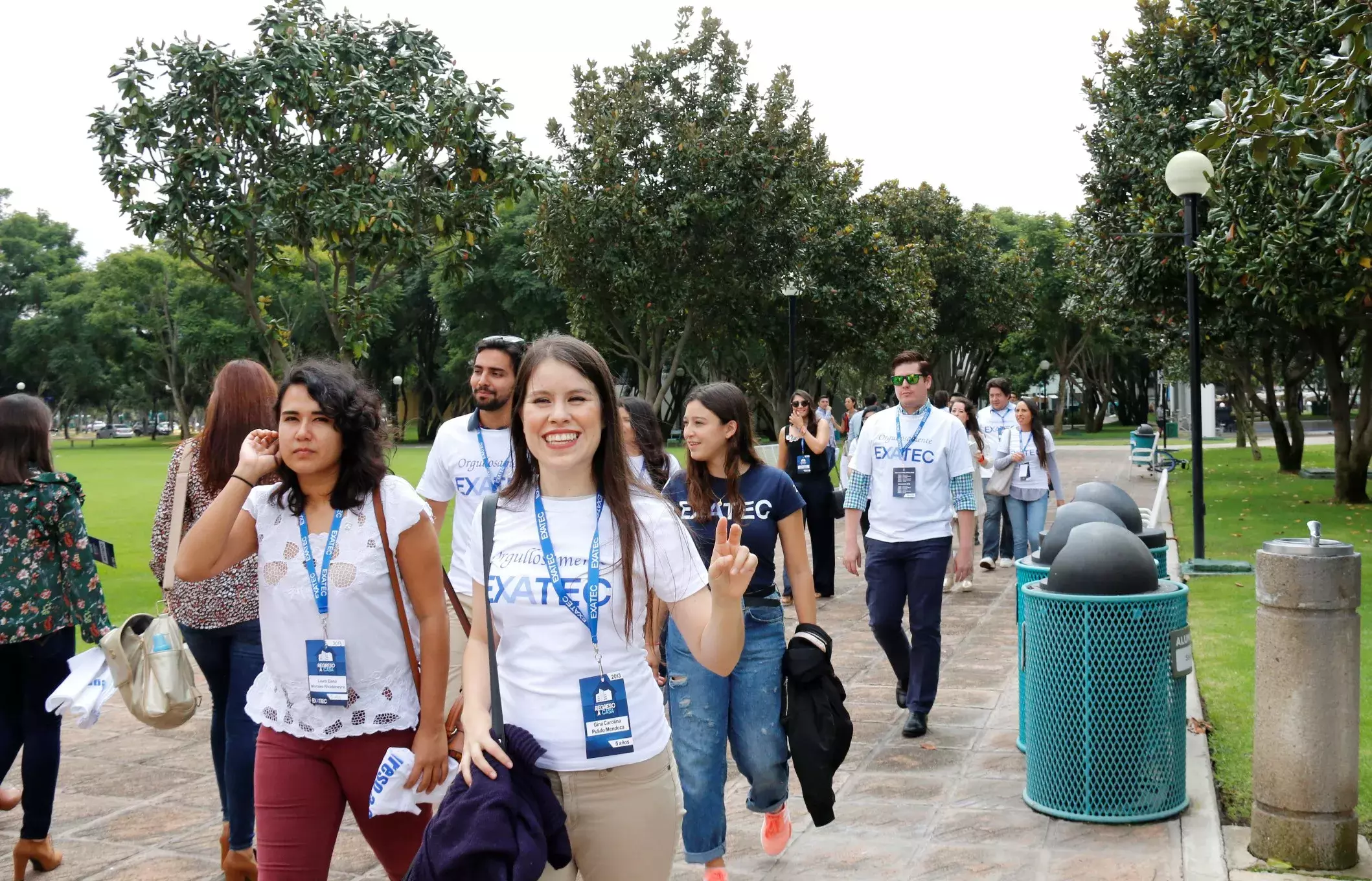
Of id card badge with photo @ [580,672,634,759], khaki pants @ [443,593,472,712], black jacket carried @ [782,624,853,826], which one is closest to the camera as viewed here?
id card badge with photo @ [580,672,634,759]

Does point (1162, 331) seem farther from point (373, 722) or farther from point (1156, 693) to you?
point (373, 722)

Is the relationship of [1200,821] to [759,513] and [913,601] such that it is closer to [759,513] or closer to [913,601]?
[913,601]

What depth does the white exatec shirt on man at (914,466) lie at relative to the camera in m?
6.70

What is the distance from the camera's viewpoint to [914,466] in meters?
6.80

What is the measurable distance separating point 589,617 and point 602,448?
0.41 meters

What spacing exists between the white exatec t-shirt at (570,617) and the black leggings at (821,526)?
8.34 metres

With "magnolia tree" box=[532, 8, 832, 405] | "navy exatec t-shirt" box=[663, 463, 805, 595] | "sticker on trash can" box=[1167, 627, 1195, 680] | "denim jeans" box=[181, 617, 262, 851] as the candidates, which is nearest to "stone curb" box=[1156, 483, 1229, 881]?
"sticker on trash can" box=[1167, 627, 1195, 680]

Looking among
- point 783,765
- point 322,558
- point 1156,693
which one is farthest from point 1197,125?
point 322,558

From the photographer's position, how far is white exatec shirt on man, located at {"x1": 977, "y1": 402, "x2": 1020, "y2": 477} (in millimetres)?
11633

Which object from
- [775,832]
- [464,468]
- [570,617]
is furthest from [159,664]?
[570,617]

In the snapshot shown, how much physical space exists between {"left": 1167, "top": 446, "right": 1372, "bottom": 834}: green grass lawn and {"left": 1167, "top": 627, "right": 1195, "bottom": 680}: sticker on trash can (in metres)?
0.58

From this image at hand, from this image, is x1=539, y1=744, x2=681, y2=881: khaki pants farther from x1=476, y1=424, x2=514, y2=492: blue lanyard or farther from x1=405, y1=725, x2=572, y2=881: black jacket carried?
x1=476, y1=424, x2=514, y2=492: blue lanyard

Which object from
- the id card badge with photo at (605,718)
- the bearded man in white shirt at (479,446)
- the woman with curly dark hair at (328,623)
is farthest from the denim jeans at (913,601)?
the id card badge with photo at (605,718)

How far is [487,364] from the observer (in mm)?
5312
